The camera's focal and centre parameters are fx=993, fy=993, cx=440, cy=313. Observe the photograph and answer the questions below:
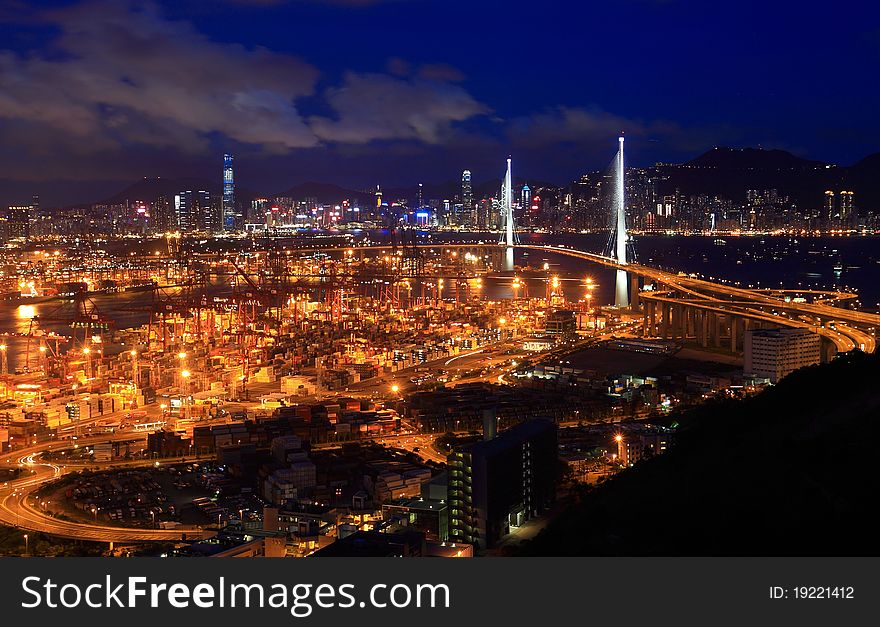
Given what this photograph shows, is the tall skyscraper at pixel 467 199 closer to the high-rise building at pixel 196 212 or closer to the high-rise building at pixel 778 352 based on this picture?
the high-rise building at pixel 196 212

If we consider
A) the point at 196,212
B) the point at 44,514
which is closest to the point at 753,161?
the point at 196,212

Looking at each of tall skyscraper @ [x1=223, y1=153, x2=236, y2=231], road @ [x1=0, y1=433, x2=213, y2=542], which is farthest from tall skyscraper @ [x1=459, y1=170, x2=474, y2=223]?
road @ [x1=0, y1=433, x2=213, y2=542]

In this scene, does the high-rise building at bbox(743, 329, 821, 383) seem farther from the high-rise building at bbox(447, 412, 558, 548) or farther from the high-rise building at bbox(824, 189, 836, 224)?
the high-rise building at bbox(824, 189, 836, 224)

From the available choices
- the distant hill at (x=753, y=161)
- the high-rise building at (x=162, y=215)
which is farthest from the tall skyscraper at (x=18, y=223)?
the distant hill at (x=753, y=161)

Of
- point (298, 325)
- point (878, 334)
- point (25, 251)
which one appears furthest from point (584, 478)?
point (25, 251)

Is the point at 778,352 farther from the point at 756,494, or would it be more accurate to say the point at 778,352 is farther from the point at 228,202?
the point at 228,202

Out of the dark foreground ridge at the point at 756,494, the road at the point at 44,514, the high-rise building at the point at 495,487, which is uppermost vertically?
the dark foreground ridge at the point at 756,494

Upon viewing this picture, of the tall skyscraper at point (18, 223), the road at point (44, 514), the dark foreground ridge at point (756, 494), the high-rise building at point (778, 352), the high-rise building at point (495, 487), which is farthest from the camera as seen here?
the tall skyscraper at point (18, 223)

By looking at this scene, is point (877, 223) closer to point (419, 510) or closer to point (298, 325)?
point (298, 325)
